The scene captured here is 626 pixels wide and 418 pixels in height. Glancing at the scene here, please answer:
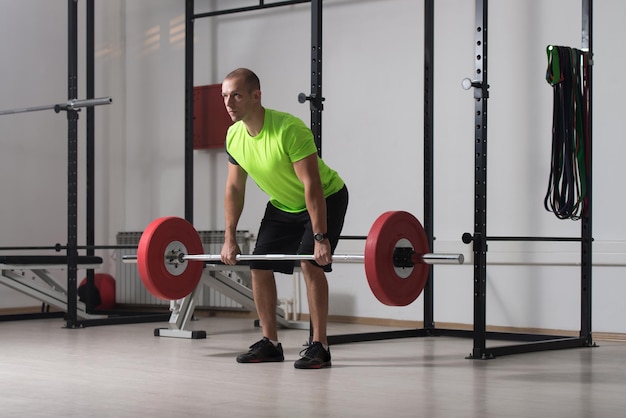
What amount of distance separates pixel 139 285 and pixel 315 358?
375 cm

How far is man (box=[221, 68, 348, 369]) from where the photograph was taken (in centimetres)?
390

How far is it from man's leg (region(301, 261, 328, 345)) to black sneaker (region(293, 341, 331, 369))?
3cm

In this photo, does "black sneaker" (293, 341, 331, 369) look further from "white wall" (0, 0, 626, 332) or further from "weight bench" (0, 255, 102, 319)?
"weight bench" (0, 255, 102, 319)

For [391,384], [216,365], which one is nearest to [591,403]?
[391,384]

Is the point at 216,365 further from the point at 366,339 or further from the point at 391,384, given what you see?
the point at 366,339

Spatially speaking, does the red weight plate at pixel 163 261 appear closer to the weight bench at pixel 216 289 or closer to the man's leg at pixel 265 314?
the man's leg at pixel 265 314

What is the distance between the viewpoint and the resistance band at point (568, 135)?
4.80 m

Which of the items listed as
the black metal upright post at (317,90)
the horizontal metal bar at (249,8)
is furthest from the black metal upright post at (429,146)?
the horizontal metal bar at (249,8)

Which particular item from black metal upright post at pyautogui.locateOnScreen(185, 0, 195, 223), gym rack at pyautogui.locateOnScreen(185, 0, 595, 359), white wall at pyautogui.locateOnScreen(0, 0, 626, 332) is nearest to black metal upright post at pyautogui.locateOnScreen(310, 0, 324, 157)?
gym rack at pyautogui.locateOnScreen(185, 0, 595, 359)

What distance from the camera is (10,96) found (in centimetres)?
720

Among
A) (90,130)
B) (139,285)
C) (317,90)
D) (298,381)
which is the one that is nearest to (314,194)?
(298,381)

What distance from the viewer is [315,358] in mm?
4023

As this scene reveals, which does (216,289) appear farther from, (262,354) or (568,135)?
(568,135)

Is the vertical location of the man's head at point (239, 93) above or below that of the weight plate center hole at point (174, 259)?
above
